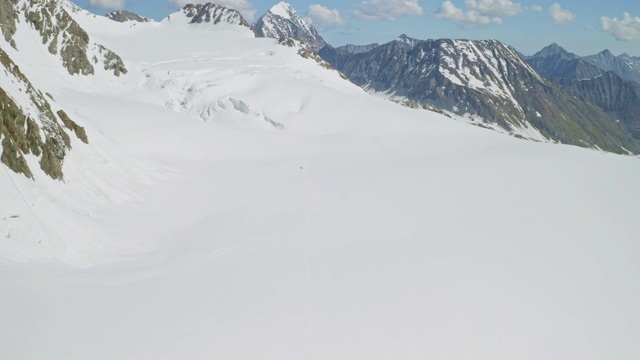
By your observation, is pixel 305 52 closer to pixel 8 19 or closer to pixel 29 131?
pixel 8 19

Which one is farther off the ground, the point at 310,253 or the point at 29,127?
the point at 29,127

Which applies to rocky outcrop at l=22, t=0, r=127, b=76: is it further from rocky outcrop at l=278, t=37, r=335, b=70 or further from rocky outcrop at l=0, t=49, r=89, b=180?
rocky outcrop at l=278, t=37, r=335, b=70

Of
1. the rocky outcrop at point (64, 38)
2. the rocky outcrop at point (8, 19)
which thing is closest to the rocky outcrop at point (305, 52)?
the rocky outcrop at point (64, 38)

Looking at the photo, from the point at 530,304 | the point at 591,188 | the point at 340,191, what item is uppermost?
the point at 591,188

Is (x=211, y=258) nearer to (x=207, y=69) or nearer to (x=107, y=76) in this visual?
(x=107, y=76)

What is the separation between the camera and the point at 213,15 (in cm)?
15138

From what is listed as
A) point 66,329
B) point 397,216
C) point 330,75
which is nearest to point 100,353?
point 66,329

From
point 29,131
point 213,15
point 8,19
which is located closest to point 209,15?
point 213,15

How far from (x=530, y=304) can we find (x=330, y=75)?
295 feet

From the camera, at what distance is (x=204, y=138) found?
49.6 m

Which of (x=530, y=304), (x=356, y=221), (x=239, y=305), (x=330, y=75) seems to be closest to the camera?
(x=239, y=305)

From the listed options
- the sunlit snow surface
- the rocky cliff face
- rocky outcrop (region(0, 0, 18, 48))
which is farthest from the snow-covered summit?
the sunlit snow surface

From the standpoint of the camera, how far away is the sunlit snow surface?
1468 centimetres

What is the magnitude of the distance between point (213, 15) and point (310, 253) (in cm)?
14911
